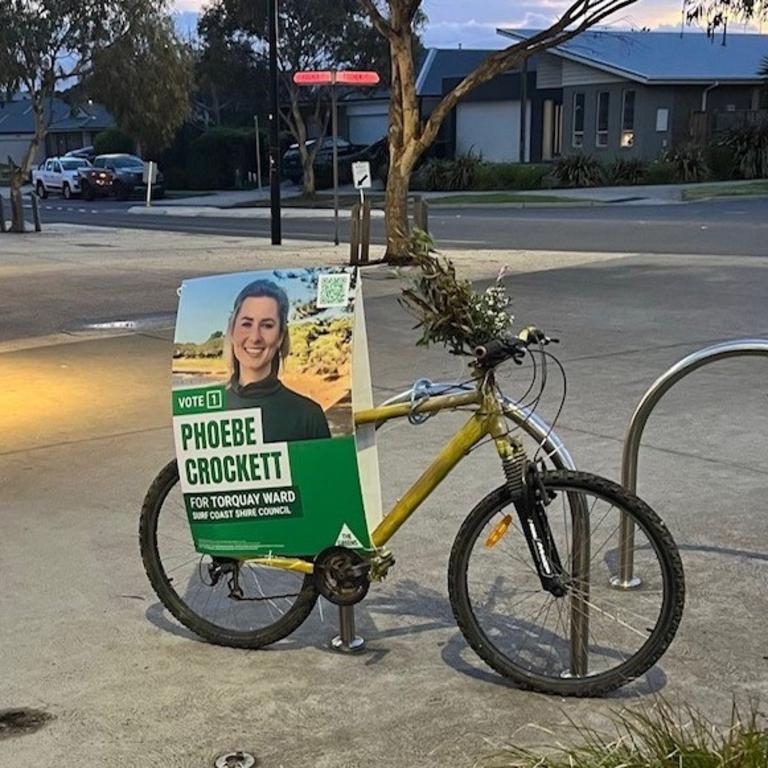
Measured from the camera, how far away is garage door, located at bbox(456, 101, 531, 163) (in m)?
48.2

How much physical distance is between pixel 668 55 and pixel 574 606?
43.9m

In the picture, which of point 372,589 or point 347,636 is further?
point 372,589

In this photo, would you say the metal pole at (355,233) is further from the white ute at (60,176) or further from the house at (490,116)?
the white ute at (60,176)

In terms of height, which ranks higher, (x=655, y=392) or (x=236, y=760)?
(x=655, y=392)

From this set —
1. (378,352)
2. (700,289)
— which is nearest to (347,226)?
(700,289)

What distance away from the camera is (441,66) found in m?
53.2

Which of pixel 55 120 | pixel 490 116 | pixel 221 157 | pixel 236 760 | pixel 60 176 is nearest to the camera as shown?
pixel 236 760

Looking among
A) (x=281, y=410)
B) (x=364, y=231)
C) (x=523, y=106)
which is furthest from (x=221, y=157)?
(x=281, y=410)

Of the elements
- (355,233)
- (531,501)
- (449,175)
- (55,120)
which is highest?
(55,120)

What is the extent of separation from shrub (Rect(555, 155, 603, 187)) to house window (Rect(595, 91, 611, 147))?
528cm

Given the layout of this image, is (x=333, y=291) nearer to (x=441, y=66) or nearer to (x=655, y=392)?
(x=655, y=392)

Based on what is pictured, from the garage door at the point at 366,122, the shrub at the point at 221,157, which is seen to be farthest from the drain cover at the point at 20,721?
the garage door at the point at 366,122

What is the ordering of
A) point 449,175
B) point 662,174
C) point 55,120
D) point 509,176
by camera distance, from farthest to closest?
point 55,120
point 449,175
point 509,176
point 662,174

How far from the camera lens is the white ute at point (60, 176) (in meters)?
45.6
